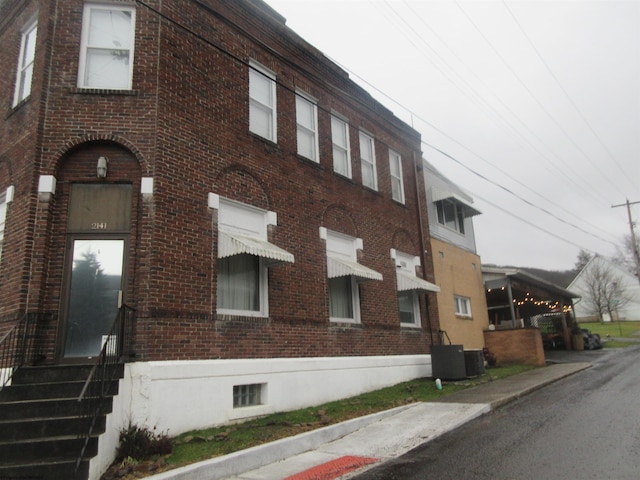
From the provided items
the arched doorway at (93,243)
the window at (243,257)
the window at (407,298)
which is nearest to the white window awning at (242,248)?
the window at (243,257)

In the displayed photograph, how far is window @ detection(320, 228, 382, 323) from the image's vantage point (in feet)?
40.4

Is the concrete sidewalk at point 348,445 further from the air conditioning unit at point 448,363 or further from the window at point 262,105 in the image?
the window at point 262,105

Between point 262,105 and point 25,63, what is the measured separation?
5186 millimetres

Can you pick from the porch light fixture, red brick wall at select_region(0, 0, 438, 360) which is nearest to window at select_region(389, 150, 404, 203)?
red brick wall at select_region(0, 0, 438, 360)

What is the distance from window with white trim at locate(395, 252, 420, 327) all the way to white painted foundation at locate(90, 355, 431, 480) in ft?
11.9

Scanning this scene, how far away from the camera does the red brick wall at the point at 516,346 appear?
18719 mm

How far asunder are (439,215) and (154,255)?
13966 mm

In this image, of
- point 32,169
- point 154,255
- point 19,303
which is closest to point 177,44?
point 32,169

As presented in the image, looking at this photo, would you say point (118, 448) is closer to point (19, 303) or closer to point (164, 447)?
point (164, 447)

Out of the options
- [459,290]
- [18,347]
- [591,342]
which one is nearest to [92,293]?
[18,347]

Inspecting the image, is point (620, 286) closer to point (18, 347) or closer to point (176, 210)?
point (176, 210)

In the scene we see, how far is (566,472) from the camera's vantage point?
5.72m

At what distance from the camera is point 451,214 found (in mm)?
21281

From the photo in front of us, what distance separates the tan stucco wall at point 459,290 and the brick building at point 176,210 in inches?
236
